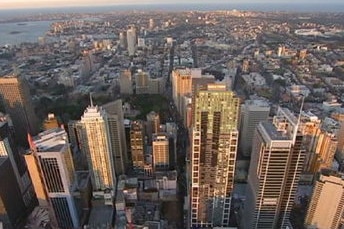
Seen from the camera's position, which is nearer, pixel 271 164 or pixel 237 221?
pixel 271 164

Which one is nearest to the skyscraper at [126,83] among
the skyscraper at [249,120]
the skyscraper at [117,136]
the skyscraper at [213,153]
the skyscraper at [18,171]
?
the skyscraper at [117,136]

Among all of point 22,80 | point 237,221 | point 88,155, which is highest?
point 22,80

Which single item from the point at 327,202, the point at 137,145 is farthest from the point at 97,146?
the point at 327,202

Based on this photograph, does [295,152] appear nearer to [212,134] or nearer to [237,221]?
[212,134]

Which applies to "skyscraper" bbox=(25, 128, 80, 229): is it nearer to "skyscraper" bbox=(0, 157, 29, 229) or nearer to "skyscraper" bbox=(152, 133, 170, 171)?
"skyscraper" bbox=(0, 157, 29, 229)

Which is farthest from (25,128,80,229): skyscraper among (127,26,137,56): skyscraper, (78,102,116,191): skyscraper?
(127,26,137,56): skyscraper

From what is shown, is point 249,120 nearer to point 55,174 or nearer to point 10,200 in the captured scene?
point 55,174

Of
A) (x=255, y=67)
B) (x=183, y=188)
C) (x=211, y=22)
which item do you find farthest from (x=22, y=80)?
(x=211, y=22)

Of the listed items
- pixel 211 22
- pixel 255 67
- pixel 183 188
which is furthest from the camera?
pixel 211 22
